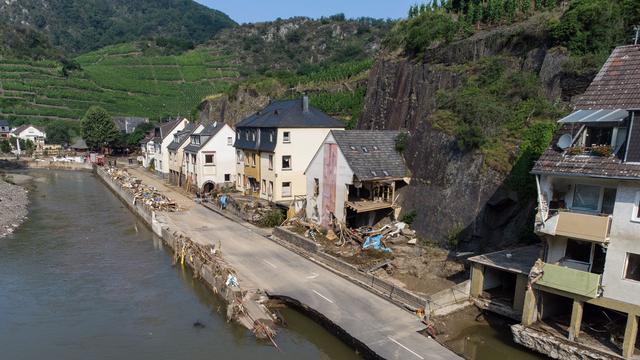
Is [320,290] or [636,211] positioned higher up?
[636,211]

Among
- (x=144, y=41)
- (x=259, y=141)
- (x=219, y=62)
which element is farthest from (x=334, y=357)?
(x=144, y=41)

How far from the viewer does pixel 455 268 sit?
22.6 metres

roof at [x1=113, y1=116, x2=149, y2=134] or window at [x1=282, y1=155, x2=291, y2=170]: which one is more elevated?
roof at [x1=113, y1=116, x2=149, y2=134]

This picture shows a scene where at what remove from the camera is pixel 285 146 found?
3719 cm

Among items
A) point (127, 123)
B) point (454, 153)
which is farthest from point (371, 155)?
point (127, 123)

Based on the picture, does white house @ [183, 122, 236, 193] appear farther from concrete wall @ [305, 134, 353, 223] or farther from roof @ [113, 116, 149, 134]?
roof @ [113, 116, 149, 134]

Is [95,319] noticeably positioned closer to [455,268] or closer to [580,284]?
[455,268]

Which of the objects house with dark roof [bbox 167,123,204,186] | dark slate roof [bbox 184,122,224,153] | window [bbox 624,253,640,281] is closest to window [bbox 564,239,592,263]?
window [bbox 624,253,640,281]

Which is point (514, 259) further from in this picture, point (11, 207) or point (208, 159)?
point (11, 207)

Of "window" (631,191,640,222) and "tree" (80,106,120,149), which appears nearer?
"window" (631,191,640,222)

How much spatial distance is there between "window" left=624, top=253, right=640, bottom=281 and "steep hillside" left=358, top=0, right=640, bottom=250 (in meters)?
6.88

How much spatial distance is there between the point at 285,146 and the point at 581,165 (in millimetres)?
25003

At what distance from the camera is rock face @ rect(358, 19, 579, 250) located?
23.5 meters

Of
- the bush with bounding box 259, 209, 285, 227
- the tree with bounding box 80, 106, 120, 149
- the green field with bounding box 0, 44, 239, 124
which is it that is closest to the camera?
the bush with bounding box 259, 209, 285, 227
